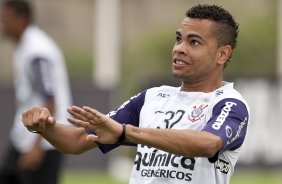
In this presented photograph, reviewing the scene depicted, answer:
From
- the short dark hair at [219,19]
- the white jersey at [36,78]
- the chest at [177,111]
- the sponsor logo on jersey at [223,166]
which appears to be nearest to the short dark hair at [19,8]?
the white jersey at [36,78]

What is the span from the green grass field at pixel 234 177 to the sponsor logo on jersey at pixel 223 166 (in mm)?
10198

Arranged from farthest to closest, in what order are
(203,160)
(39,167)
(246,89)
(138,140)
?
(246,89)
(39,167)
(203,160)
(138,140)

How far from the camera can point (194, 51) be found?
707 cm

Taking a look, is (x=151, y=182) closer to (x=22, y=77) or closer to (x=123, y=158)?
(x=22, y=77)

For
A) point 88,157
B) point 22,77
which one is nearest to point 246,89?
point 88,157

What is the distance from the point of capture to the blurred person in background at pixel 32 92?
35.7ft

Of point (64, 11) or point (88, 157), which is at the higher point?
point (88, 157)

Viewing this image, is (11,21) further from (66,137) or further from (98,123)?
(98,123)

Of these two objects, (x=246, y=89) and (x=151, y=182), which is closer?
(x=151, y=182)

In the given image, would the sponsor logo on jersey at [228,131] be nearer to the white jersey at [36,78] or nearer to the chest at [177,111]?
the chest at [177,111]

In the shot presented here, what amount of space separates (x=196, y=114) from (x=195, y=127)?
0.31 ft

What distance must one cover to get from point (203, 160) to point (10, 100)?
42.1ft

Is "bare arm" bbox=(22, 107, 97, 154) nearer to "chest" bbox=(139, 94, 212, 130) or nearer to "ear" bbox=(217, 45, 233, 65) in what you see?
"chest" bbox=(139, 94, 212, 130)

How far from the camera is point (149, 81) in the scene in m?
19.3
